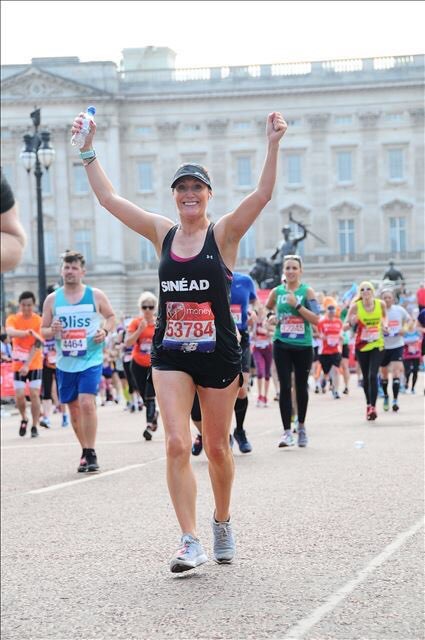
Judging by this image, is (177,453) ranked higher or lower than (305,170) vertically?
lower

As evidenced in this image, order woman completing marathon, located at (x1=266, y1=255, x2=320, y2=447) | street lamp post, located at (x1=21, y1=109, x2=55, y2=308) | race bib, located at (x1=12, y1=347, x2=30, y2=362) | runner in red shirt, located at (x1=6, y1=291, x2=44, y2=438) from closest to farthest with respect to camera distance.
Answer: woman completing marathon, located at (x1=266, y1=255, x2=320, y2=447) → runner in red shirt, located at (x1=6, y1=291, x2=44, y2=438) → race bib, located at (x1=12, y1=347, x2=30, y2=362) → street lamp post, located at (x1=21, y1=109, x2=55, y2=308)

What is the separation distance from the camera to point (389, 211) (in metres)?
92.6

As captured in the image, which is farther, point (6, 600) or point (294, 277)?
point (294, 277)

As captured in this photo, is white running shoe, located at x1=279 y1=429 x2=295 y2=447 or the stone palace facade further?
the stone palace facade

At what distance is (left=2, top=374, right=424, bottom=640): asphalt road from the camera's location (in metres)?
5.80

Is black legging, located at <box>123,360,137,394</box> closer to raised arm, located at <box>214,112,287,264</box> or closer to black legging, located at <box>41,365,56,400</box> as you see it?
black legging, located at <box>41,365,56,400</box>

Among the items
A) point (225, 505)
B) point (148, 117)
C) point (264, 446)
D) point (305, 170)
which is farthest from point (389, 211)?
point (225, 505)

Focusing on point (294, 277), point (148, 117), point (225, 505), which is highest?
point (148, 117)

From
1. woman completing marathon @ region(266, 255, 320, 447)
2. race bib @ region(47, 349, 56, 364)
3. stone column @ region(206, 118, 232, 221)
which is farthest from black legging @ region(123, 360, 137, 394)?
stone column @ region(206, 118, 232, 221)

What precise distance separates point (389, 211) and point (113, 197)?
87.0 meters

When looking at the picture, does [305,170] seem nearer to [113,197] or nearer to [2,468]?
[2,468]

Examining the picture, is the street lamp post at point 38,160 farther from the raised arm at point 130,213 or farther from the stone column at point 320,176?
the stone column at point 320,176

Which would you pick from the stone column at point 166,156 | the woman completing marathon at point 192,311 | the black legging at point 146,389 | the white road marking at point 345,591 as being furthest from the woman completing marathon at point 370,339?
the stone column at point 166,156

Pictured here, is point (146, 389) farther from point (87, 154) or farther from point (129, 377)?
point (87, 154)
